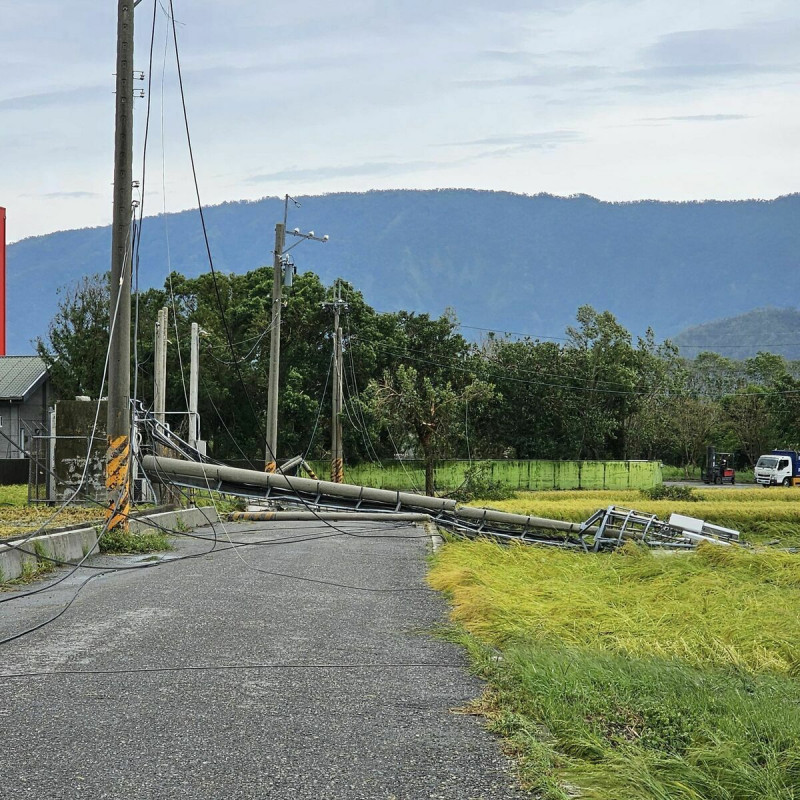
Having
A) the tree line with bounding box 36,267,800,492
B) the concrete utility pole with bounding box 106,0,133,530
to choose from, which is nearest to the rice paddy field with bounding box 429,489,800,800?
the concrete utility pole with bounding box 106,0,133,530

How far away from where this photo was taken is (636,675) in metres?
7.75

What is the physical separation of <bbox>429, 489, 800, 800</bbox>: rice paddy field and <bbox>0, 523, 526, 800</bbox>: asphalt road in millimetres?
376

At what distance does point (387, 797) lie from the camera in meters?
5.41

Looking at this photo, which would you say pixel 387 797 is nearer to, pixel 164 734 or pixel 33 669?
pixel 164 734

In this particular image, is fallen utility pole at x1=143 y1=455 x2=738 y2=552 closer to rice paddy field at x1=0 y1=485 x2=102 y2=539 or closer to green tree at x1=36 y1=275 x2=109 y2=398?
rice paddy field at x1=0 y1=485 x2=102 y2=539

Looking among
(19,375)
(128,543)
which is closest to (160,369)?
(128,543)

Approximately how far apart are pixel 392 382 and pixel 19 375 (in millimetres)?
22607

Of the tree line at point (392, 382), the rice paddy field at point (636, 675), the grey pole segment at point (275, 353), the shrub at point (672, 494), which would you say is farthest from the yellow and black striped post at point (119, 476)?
the shrub at point (672, 494)

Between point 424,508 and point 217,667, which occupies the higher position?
point 424,508

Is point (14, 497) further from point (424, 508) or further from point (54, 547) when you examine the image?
point (424, 508)

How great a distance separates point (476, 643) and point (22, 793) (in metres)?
4.89

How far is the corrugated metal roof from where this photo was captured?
5616cm

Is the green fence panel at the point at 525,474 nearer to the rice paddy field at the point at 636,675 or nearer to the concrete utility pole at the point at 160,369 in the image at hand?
the concrete utility pole at the point at 160,369

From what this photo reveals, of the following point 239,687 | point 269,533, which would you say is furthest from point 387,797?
point 269,533
